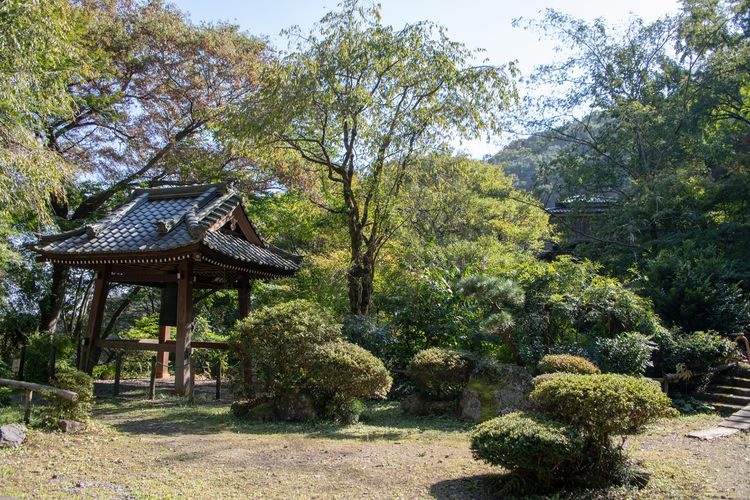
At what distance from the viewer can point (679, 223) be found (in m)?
15.6

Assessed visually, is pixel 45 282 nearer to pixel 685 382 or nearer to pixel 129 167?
pixel 129 167

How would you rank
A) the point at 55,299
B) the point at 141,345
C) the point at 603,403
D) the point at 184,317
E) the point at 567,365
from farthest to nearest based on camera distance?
1. the point at 55,299
2. the point at 141,345
3. the point at 184,317
4. the point at 567,365
5. the point at 603,403

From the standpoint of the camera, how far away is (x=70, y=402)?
273 inches

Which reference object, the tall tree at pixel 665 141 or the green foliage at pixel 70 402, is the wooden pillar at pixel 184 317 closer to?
the green foliage at pixel 70 402

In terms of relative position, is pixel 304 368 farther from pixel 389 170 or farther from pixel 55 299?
pixel 55 299

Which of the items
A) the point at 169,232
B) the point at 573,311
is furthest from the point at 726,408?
the point at 169,232

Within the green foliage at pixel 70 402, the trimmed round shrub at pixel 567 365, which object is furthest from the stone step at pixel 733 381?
the green foliage at pixel 70 402

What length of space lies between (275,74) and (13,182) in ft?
17.1

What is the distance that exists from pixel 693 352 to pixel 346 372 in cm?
621

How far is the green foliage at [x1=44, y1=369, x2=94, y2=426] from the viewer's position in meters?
6.86

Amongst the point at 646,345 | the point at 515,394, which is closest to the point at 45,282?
the point at 515,394

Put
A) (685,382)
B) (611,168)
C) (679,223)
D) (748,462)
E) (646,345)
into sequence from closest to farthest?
(748,462)
(646,345)
(685,382)
(679,223)
(611,168)

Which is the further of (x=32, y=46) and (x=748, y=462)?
(x=32, y=46)

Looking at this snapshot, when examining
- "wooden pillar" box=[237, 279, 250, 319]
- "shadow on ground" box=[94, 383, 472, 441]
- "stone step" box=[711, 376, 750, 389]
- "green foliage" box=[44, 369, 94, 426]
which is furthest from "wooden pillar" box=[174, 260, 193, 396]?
"stone step" box=[711, 376, 750, 389]
